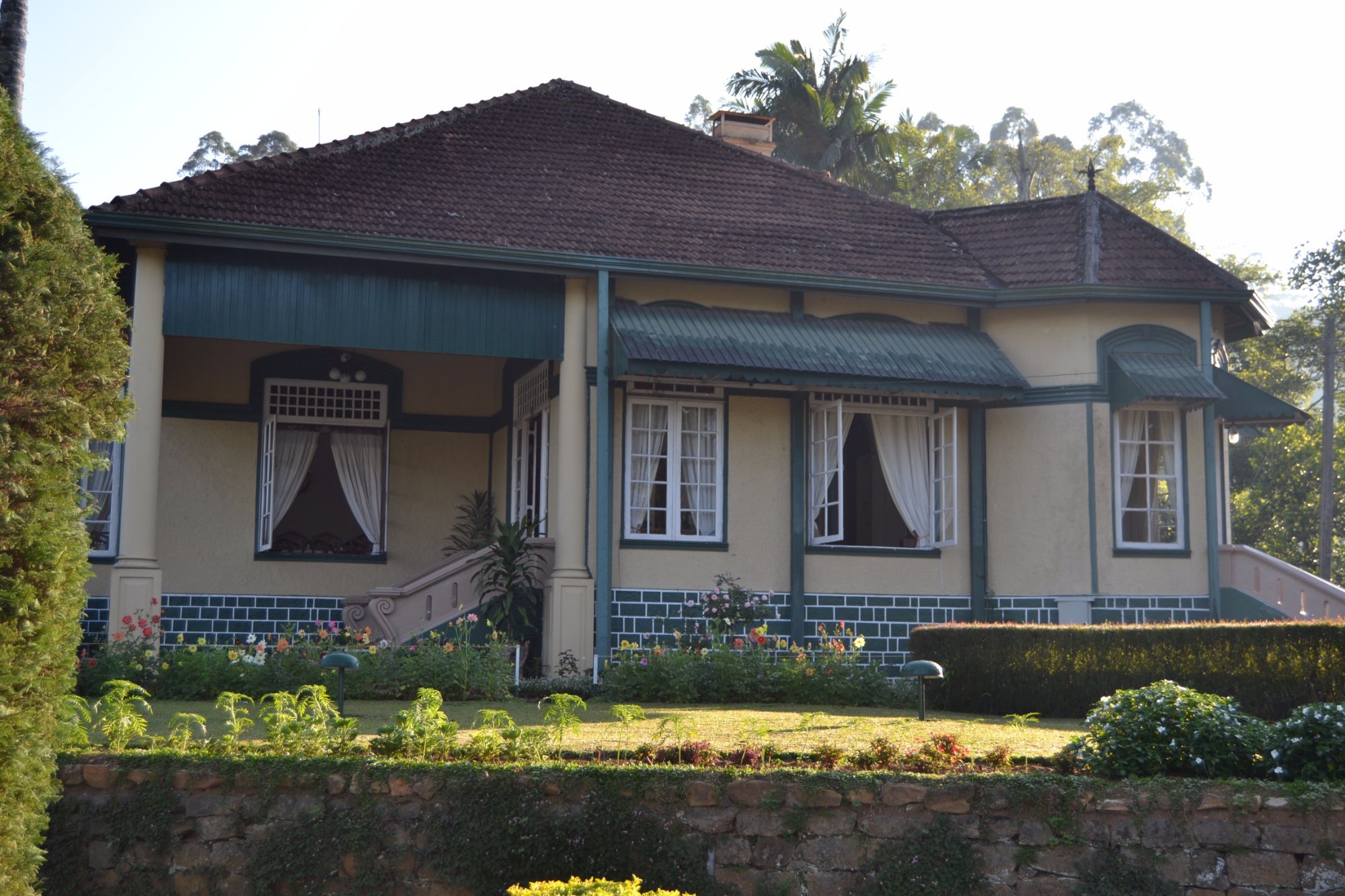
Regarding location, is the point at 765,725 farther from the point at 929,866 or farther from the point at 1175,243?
the point at 1175,243

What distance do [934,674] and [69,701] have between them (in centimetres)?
609

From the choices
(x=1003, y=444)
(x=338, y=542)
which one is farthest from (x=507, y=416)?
(x=1003, y=444)

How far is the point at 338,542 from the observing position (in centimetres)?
1742

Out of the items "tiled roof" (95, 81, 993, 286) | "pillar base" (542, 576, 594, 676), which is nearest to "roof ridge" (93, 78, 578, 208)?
"tiled roof" (95, 81, 993, 286)

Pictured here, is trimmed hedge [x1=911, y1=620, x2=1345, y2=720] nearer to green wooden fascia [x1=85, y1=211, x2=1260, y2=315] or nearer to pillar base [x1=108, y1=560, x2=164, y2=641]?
green wooden fascia [x1=85, y1=211, x2=1260, y2=315]

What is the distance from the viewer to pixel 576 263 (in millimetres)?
15109

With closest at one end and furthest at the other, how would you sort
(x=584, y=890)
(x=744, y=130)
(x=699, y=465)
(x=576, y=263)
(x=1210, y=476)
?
(x=584, y=890) < (x=576, y=263) < (x=699, y=465) < (x=1210, y=476) < (x=744, y=130)

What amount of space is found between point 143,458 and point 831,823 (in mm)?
8961

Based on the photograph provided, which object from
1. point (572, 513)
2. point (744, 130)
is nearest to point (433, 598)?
point (572, 513)

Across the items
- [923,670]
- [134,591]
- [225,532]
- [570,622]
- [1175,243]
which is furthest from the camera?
[1175,243]

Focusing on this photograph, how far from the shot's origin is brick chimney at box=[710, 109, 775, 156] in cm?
2022

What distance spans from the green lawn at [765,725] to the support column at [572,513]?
5.52ft

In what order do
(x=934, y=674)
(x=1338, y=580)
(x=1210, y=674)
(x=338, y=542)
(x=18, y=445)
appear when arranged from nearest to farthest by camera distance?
1. (x=18, y=445)
2. (x=934, y=674)
3. (x=1210, y=674)
4. (x=338, y=542)
5. (x=1338, y=580)

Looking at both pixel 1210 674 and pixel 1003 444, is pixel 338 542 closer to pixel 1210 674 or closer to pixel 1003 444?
pixel 1003 444
